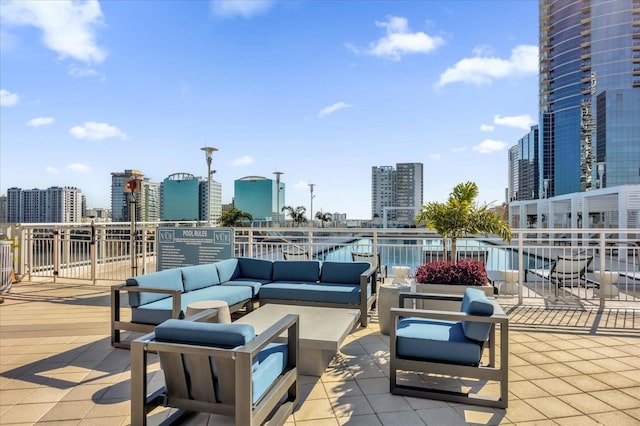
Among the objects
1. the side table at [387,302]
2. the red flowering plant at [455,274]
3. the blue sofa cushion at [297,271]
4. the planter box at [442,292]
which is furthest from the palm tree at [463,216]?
the blue sofa cushion at [297,271]

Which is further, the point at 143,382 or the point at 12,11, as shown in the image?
the point at 12,11

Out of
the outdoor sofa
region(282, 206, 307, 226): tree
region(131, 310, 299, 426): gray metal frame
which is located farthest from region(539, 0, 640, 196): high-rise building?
region(131, 310, 299, 426): gray metal frame

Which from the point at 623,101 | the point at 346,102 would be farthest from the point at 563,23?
the point at 346,102

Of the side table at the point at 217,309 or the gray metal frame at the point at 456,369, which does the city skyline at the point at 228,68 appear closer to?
the gray metal frame at the point at 456,369

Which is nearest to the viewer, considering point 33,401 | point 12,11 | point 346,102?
point 33,401

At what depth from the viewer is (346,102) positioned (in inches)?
557

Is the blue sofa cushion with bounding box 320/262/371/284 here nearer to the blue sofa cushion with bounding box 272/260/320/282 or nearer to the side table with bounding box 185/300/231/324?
the blue sofa cushion with bounding box 272/260/320/282

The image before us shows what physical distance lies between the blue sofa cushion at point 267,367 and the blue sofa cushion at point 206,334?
0.22 m

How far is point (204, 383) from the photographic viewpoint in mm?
1979

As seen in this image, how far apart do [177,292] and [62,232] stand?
5344 millimetres

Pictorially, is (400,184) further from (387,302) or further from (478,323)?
(478,323)

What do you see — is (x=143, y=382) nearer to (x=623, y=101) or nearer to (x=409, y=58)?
(x=409, y=58)

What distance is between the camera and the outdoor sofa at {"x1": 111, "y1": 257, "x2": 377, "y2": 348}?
3625mm

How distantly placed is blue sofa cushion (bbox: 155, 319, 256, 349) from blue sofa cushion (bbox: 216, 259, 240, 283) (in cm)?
283
